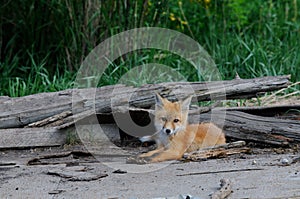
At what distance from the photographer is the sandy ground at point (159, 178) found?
12.4 feet

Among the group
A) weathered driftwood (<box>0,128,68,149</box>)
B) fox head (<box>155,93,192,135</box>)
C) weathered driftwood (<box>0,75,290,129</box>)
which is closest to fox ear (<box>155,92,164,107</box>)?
fox head (<box>155,93,192,135</box>)

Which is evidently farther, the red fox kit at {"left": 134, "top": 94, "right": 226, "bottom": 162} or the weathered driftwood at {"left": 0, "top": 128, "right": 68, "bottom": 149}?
the weathered driftwood at {"left": 0, "top": 128, "right": 68, "bottom": 149}

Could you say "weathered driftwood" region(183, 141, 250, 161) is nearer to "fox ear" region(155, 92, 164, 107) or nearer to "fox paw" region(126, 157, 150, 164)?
"fox paw" region(126, 157, 150, 164)

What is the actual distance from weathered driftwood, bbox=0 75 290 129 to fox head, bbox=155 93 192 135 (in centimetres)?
34

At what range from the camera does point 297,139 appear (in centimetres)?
491

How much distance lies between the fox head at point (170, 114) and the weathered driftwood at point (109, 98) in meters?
0.34

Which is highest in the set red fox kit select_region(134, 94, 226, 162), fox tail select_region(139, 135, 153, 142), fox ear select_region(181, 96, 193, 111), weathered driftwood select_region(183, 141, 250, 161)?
fox ear select_region(181, 96, 193, 111)

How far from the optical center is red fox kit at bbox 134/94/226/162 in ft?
15.8

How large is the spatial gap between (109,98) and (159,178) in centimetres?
139

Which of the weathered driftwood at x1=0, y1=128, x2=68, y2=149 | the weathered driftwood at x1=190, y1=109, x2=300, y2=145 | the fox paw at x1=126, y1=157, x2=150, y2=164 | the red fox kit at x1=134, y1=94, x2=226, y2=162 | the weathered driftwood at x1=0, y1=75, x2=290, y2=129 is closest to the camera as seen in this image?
the fox paw at x1=126, y1=157, x2=150, y2=164

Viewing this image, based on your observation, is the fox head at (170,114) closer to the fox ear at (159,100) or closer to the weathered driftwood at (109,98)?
the fox ear at (159,100)

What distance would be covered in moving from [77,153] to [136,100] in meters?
0.76

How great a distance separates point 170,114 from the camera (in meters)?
4.92

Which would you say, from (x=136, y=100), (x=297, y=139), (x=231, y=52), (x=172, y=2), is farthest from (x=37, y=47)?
(x=297, y=139)
